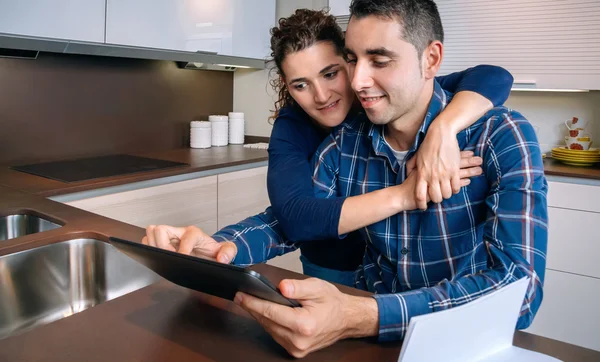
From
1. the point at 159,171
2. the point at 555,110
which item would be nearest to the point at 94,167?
the point at 159,171

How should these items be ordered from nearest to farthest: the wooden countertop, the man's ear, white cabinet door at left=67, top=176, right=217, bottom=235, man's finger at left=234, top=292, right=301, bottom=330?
man's finger at left=234, top=292, right=301, bottom=330 < the man's ear < the wooden countertop < white cabinet door at left=67, top=176, right=217, bottom=235

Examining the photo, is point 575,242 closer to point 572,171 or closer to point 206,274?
point 572,171

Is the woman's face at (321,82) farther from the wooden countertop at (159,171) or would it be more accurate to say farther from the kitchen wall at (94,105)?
the kitchen wall at (94,105)

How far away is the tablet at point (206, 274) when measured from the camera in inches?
26.1

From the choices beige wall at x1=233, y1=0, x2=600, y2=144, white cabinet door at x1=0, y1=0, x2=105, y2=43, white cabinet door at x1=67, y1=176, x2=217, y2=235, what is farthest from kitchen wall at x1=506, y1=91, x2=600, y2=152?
white cabinet door at x1=0, y1=0, x2=105, y2=43

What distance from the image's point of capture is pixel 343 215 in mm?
1154

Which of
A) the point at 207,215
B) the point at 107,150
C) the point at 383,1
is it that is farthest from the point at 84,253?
the point at 107,150

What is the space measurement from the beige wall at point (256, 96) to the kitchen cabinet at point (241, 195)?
65 cm

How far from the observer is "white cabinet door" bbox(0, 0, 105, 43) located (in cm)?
201

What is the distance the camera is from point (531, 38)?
2.77m

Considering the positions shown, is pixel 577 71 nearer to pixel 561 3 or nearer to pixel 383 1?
pixel 561 3

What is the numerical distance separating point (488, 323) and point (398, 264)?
0.50 m

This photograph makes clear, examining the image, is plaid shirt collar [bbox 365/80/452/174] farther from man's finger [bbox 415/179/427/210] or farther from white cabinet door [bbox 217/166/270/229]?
white cabinet door [bbox 217/166/270/229]

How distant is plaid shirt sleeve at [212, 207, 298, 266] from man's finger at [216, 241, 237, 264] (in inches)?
1.7
